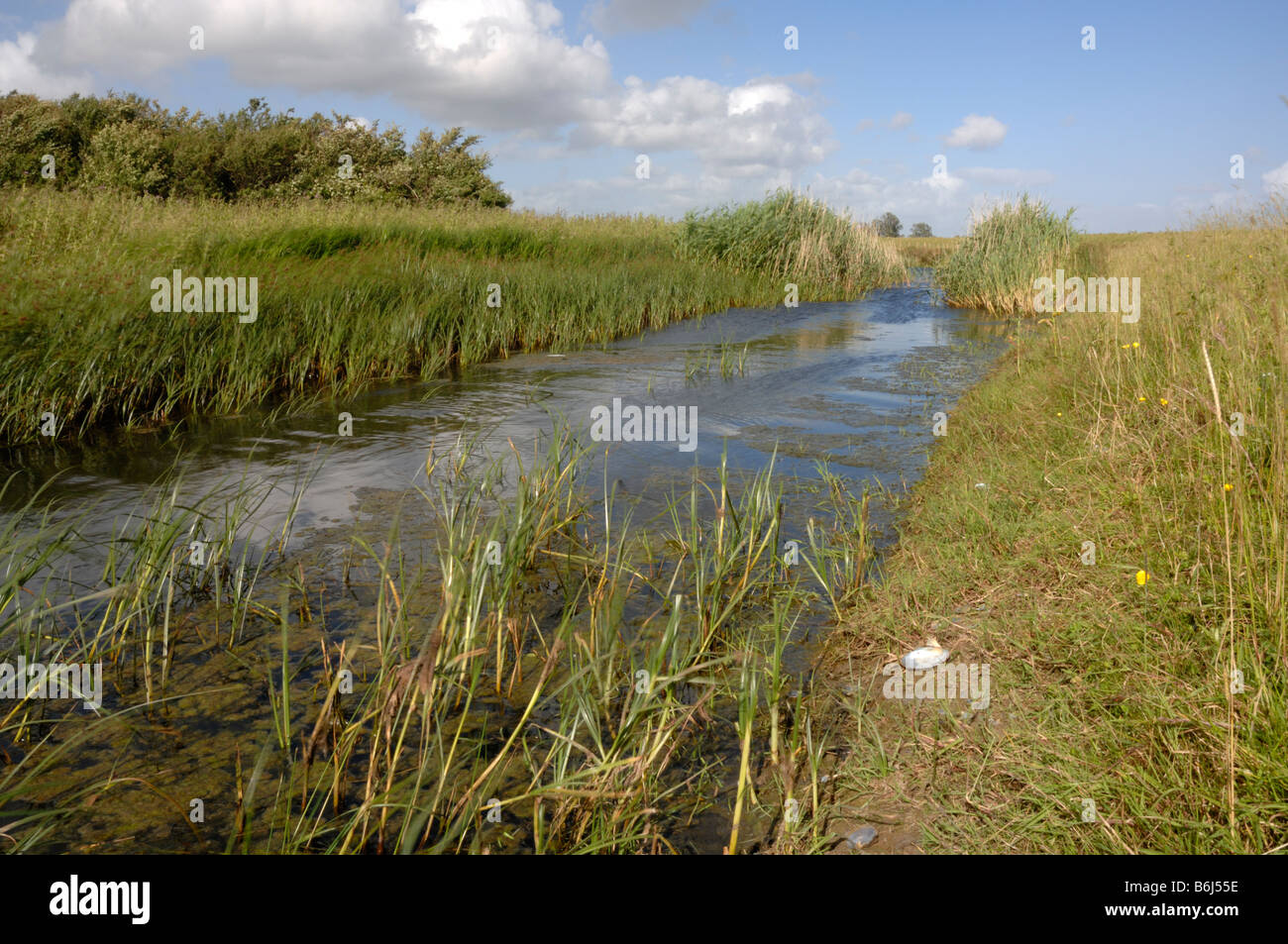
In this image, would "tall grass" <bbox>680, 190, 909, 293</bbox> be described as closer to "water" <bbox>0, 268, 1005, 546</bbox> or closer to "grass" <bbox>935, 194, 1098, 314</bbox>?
"grass" <bbox>935, 194, 1098, 314</bbox>

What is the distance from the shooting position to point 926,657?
10.9ft


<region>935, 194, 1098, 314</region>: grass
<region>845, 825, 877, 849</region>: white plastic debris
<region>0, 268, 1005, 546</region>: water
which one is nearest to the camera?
<region>845, 825, 877, 849</region>: white plastic debris

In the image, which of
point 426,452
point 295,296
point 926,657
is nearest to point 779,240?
point 295,296

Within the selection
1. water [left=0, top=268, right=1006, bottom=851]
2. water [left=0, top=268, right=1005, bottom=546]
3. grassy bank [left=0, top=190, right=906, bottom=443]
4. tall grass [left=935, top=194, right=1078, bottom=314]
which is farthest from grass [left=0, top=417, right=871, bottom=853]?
tall grass [left=935, top=194, right=1078, bottom=314]

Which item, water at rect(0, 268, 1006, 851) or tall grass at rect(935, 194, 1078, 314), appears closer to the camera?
water at rect(0, 268, 1006, 851)

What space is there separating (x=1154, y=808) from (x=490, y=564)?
2.75 metres

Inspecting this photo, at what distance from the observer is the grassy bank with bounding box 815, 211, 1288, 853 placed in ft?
7.29

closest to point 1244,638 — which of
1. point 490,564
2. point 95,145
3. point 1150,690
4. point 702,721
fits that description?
point 1150,690

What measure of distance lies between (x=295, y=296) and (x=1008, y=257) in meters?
15.4

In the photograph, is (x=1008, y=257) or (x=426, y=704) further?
(x=1008, y=257)

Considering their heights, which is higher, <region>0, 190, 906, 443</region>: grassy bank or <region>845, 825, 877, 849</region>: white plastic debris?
<region>0, 190, 906, 443</region>: grassy bank

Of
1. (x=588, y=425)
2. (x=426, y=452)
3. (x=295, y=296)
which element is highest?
(x=295, y=296)

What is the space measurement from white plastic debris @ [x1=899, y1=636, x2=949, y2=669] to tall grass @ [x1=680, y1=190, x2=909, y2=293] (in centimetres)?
1856

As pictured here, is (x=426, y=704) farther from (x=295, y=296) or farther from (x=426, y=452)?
(x=295, y=296)
